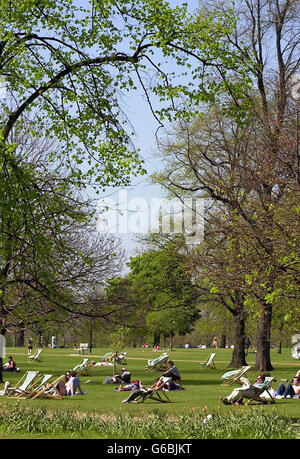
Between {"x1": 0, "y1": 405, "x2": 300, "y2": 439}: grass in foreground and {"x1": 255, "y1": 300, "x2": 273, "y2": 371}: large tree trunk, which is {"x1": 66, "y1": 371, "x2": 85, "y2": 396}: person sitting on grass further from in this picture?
{"x1": 255, "y1": 300, "x2": 273, "y2": 371}: large tree trunk

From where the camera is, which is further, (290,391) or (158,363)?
(158,363)

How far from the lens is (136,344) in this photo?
345ft

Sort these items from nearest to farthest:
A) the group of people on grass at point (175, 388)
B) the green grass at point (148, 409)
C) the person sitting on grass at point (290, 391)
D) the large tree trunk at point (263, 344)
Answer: the green grass at point (148, 409) → the group of people on grass at point (175, 388) → the person sitting on grass at point (290, 391) → the large tree trunk at point (263, 344)

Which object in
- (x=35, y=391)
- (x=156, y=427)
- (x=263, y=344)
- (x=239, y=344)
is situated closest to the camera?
(x=156, y=427)

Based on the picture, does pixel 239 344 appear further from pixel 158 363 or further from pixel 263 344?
pixel 158 363

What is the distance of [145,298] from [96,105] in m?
21.5

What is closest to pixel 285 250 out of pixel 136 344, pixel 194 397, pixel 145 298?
pixel 194 397

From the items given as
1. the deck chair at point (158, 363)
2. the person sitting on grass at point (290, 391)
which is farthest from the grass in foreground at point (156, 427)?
the deck chair at point (158, 363)

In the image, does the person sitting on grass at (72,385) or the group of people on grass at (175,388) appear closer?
the group of people on grass at (175,388)

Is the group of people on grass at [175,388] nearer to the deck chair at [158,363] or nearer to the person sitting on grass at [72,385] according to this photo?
the person sitting on grass at [72,385]

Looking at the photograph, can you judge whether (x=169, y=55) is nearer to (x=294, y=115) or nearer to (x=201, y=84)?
(x=201, y=84)

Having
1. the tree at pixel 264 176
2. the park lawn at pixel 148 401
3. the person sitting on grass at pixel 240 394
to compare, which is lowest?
the park lawn at pixel 148 401

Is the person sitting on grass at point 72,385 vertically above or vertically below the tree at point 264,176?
below

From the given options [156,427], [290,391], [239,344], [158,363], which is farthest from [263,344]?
[156,427]
